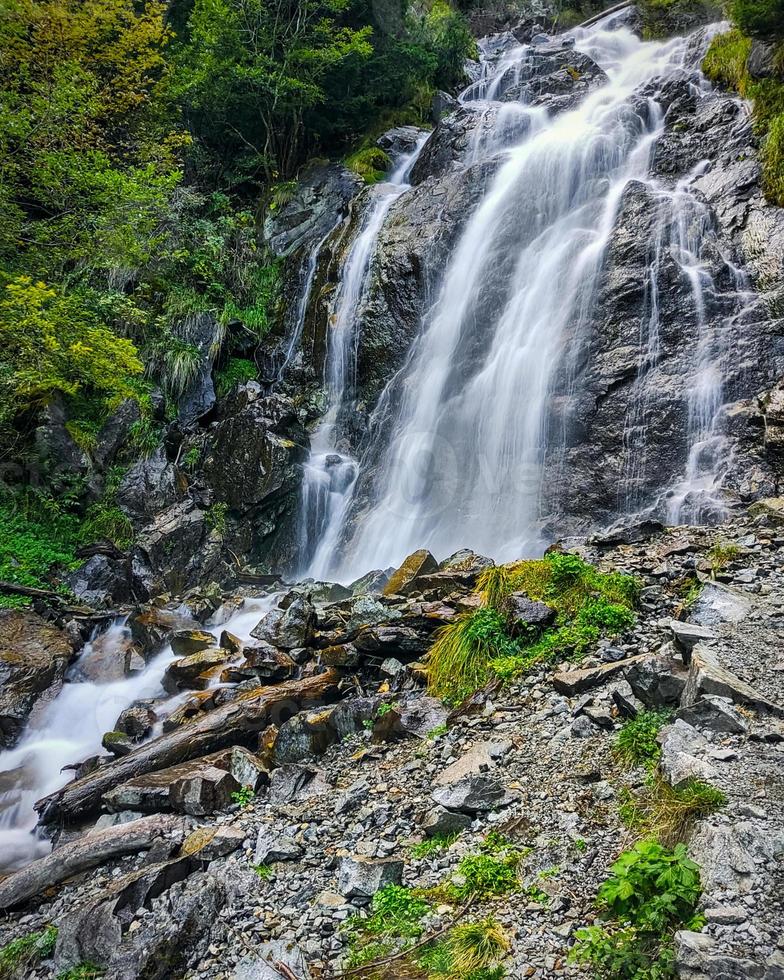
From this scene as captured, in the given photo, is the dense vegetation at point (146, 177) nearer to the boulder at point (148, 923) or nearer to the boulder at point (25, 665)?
the boulder at point (25, 665)

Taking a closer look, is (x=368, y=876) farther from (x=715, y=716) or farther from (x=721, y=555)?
(x=721, y=555)

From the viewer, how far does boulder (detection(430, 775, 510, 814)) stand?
3678 mm

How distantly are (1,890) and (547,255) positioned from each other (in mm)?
13027

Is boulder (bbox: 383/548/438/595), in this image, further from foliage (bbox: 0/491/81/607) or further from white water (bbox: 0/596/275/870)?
foliage (bbox: 0/491/81/607)

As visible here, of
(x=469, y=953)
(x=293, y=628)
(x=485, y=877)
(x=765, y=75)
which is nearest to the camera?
(x=469, y=953)

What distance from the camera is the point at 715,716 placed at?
11.2 ft

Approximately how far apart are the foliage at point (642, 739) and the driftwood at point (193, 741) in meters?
3.28

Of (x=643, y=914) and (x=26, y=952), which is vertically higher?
(x=643, y=914)

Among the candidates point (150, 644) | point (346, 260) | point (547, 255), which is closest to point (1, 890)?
point (150, 644)

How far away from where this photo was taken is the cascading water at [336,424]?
12695 mm

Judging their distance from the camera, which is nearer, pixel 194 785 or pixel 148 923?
pixel 148 923

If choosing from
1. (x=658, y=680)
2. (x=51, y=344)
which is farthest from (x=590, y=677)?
(x=51, y=344)

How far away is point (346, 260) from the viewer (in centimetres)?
1620

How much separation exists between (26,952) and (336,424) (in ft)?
38.0
